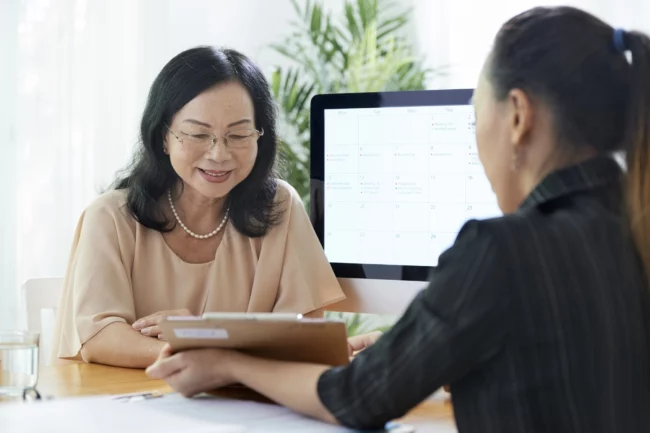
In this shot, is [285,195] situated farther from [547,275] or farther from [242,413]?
[547,275]

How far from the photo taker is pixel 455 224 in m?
1.62

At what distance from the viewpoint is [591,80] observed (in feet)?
2.97

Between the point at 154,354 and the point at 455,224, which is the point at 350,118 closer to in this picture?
the point at 455,224

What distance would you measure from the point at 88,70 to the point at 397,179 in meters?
1.84

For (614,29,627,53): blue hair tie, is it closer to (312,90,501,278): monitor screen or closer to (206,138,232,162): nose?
(312,90,501,278): monitor screen

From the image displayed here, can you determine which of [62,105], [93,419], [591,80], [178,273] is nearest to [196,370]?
[93,419]

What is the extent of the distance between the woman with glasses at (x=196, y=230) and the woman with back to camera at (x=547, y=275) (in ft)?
2.70

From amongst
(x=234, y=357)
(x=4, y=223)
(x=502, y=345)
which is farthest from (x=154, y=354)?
(x=4, y=223)

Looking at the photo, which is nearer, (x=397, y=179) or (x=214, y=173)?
(x=397, y=179)

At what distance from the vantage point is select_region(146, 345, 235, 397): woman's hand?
1.13m

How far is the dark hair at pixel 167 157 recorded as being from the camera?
1832 mm

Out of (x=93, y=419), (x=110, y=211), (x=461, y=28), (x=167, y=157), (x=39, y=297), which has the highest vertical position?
(x=461, y=28)

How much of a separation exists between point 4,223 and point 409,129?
1732 millimetres

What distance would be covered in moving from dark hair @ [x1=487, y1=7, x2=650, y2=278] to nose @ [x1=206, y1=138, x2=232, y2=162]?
98 centimetres
